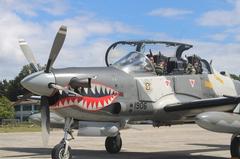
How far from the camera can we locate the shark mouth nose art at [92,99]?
11.9 meters

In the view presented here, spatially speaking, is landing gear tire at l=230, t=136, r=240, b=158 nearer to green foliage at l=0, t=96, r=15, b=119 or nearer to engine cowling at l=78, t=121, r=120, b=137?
engine cowling at l=78, t=121, r=120, b=137

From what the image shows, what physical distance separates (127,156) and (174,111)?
88.4 inches

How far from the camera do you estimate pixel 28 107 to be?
10788 centimetres

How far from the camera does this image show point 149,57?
573 inches

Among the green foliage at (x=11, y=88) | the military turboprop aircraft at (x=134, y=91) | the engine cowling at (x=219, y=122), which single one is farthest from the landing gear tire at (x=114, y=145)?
the green foliage at (x=11, y=88)

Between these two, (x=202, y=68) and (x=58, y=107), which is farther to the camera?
(x=202, y=68)

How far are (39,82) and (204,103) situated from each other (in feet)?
15.9

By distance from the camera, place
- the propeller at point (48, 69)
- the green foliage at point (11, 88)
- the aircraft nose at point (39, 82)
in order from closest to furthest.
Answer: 1. the aircraft nose at point (39, 82)
2. the propeller at point (48, 69)
3. the green foliage at point (11, 88)

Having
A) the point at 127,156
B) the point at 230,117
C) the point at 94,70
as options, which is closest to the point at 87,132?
the point at 94,70

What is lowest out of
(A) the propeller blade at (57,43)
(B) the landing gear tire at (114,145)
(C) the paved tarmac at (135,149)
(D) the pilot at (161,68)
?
(C) the paved tarmac at (135,149)

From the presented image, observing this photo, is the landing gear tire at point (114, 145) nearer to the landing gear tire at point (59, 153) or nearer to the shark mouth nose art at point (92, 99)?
the shark mouth nose art at point (92, 99)

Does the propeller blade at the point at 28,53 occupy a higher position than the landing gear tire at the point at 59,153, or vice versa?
the propeller blade at the point at 28,53

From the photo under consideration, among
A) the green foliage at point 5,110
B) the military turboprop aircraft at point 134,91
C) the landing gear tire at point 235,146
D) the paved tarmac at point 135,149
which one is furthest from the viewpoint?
the green foliage at point 5,110

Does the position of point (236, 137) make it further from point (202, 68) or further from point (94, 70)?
point (94, 70)
